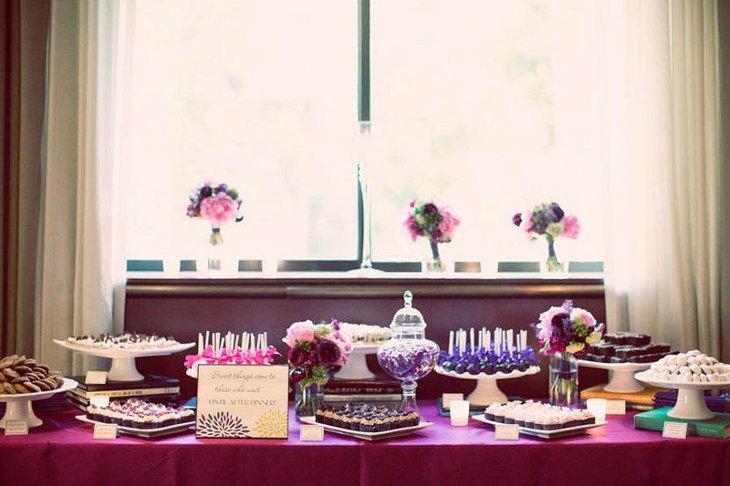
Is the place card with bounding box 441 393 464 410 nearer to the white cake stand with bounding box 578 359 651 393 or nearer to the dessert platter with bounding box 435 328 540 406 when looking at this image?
the dessert platter with bounding box 435 328 540 406

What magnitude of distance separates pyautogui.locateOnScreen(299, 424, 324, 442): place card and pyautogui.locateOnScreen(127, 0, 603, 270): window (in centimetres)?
132

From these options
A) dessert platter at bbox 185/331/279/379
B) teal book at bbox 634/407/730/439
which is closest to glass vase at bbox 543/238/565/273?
teal book at bbox 634/407/730/439

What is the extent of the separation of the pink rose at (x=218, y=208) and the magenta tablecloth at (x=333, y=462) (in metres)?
1.10

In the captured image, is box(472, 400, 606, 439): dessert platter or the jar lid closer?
box(472, 400, 606, 439): dessert platter

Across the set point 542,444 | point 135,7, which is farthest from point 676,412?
point 135,7

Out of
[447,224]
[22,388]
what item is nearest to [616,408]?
[447,224]

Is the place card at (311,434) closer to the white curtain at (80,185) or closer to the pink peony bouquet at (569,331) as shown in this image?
the pink peony bouquet at (569,331)

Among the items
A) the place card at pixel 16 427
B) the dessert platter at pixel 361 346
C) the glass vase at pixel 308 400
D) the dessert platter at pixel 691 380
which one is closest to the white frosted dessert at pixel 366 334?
the dessert platter at pixel 361 346

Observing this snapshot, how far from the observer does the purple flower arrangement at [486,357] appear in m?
2.99

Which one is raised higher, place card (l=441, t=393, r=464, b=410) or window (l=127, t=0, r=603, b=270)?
window (l=127, t=0, r=603, b=270)

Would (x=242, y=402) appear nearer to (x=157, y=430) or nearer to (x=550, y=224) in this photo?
(x=157, y=430)

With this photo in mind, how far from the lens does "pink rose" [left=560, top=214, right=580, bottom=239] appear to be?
3535 millimetres

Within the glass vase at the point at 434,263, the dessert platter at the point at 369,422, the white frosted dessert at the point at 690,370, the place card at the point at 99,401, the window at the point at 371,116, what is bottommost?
the dessert platter at the point at 369,422

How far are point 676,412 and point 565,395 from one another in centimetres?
35
